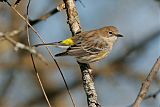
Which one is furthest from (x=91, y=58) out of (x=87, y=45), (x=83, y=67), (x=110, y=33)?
(x=83, y=67)

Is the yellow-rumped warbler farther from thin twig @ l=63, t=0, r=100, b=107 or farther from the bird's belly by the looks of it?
thin twig @ l=63, t=0, r=100, b=107

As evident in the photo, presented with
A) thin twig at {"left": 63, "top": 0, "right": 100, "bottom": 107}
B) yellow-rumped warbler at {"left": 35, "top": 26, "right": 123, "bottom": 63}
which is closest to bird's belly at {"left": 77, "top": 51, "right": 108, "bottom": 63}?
yellow-rumped warbler at {"left": 35, "top": 26, "right": 123, "bottom": 63}

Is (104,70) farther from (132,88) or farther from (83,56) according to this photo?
(83,56)

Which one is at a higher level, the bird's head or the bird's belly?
the bird's head

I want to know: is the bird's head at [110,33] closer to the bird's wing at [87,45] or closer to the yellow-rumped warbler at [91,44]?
the yellow-rumped warbler at [91,44]

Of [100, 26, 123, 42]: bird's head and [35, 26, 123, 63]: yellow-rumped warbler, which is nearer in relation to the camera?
[35, 26, 123, 63]: yellow-rumped warbler

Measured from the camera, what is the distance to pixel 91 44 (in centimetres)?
764

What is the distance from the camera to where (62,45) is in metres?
7.00

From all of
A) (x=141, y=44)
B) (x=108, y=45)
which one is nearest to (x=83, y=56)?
(x=108, y=45)

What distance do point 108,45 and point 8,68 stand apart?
3.06 meters

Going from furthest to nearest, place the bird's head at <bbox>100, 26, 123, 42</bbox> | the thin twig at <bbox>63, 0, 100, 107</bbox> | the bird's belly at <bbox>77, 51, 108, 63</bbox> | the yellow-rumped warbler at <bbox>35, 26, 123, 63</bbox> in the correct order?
the bird's head at <bbox>100, 26, 123, 42</bbox> < the yellow-rumped warbler at <bbox>35, 26, 123, 63</bbox> < the bird's belly at <bbox>77, 51, 108, 63</bbox> < the thin twig at <bbox>63, 0, 100, 107</bbox>

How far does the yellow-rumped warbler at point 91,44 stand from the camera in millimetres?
6852

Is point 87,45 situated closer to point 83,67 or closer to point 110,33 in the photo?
point 110,33

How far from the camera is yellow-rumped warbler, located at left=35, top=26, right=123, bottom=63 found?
22.5ft
